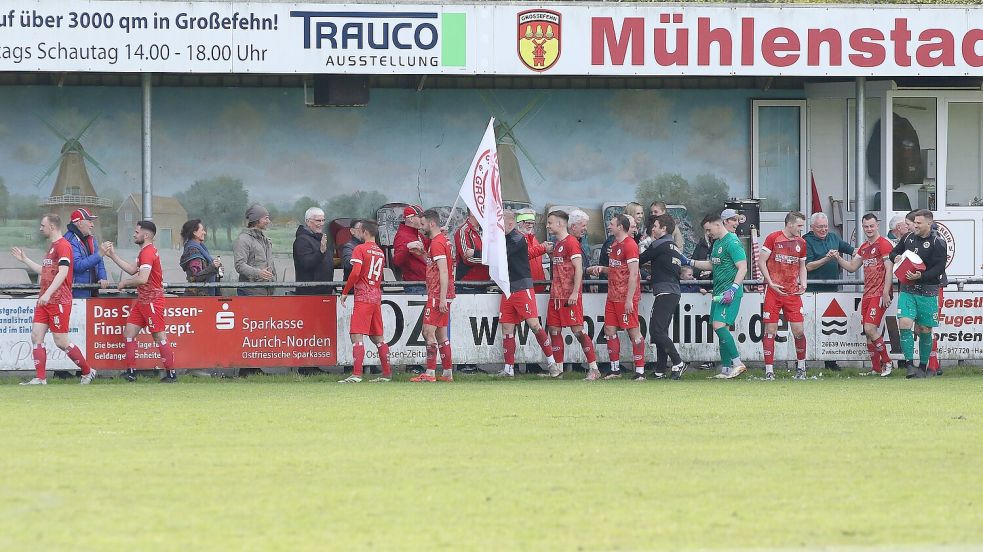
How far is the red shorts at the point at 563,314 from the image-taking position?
1692cm

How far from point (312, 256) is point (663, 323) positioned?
14.1ft

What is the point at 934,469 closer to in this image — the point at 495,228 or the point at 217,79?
the point at 495,228

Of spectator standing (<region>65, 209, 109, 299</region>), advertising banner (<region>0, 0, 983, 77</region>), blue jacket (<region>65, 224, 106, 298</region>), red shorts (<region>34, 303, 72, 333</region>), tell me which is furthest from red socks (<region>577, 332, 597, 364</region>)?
red shorts (<region>34, 303, 72, 333</region>)

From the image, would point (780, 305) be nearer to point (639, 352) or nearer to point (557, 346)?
point (639, 352)

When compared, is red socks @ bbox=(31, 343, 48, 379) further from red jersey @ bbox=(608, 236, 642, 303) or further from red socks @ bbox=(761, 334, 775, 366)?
red socks @ bbox=(761, 334, 775, 366)

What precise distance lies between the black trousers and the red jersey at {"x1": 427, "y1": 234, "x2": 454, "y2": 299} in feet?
7.95

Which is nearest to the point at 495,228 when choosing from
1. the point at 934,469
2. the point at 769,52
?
the point at 769,52

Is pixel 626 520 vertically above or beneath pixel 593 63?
beneath

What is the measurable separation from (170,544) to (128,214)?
13.0 m

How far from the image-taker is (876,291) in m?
17.6

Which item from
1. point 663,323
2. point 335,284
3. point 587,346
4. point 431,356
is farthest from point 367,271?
point 663,323

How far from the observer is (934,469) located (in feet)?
29.7

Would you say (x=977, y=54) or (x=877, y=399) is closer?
(x=877, y=399)

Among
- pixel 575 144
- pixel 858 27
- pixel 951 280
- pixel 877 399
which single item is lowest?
pixel 877 399
